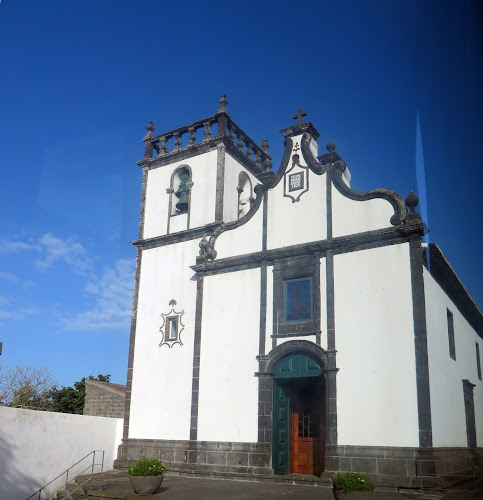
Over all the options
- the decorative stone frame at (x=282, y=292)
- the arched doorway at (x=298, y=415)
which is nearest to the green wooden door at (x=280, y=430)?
the arched doorway at (x=298, y=415)

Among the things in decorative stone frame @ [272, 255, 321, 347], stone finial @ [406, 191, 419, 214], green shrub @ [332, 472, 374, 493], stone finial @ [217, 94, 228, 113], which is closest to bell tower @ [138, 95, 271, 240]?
stone finial @ [217, 94, 228, 113]

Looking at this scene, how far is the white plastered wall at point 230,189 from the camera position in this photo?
19594 millimetres

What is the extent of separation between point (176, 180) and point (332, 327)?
921 cm

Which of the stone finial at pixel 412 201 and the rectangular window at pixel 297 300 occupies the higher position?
the stone finial at pixel 412 201

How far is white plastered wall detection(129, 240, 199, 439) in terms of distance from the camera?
17406 mm

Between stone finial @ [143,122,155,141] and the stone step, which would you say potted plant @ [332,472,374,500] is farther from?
stone finial @ [143,122,155,141]

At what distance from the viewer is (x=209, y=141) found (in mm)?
20000

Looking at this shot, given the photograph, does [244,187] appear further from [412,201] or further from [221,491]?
[221,491]

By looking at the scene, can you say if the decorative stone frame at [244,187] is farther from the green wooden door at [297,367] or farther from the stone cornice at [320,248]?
the green wooden door at [297,367]

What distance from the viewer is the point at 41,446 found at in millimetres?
15219

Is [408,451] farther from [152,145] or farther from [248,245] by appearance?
[152,145]

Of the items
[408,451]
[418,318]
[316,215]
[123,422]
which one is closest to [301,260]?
[316,215]

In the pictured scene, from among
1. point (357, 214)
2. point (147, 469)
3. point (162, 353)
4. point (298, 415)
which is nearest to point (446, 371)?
point (298, 415)

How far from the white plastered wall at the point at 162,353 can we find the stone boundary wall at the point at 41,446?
154 cm
